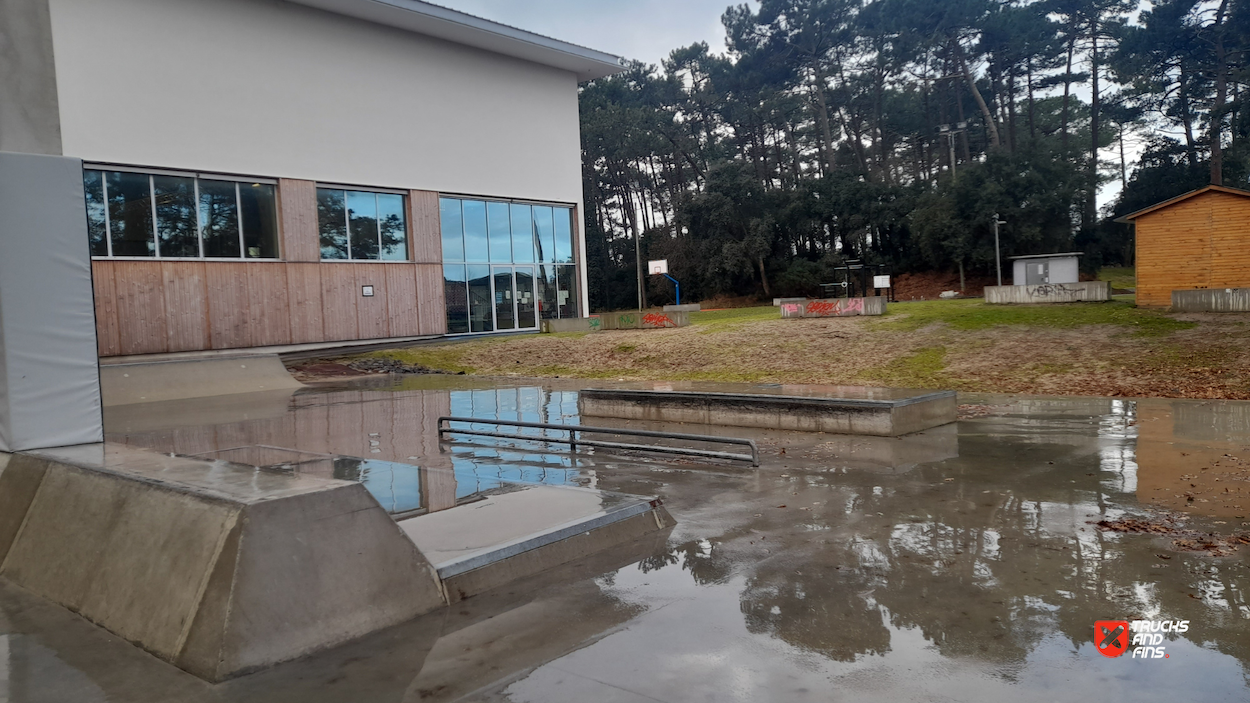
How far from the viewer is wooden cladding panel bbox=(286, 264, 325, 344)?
27.0m

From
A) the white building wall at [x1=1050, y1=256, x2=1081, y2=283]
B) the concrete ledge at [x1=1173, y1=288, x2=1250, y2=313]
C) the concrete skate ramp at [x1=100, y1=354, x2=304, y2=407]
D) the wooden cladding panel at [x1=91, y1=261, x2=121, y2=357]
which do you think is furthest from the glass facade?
the concrete ledge at [x1=1173, y1=288, x2=1250, y2=313]

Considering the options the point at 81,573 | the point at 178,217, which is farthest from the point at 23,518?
the point at 178,217

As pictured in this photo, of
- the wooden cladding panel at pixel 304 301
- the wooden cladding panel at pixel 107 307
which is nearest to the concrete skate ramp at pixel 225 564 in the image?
the wooden cladding panel at pixel 107 307

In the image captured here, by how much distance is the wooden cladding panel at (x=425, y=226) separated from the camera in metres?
30.3

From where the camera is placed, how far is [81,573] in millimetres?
5414

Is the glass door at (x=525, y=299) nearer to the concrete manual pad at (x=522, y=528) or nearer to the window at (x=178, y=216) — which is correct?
the window at (x=178, y=216)

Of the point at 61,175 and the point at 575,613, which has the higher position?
the point at 61,175

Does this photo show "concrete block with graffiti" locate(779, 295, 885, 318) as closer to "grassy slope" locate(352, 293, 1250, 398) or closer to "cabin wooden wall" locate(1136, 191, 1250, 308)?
"grassy slope" locate(352, 293, 1250, 398)

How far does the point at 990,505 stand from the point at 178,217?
82.0ft

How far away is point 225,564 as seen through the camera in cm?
434

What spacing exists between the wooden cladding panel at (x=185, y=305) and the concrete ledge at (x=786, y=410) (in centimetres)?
1646

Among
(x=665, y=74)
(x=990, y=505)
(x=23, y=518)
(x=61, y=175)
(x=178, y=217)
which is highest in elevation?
(x=665, y=74)

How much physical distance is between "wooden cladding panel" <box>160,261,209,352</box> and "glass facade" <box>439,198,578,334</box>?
9.00 meters

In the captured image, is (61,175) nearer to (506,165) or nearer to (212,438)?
(212,438)
